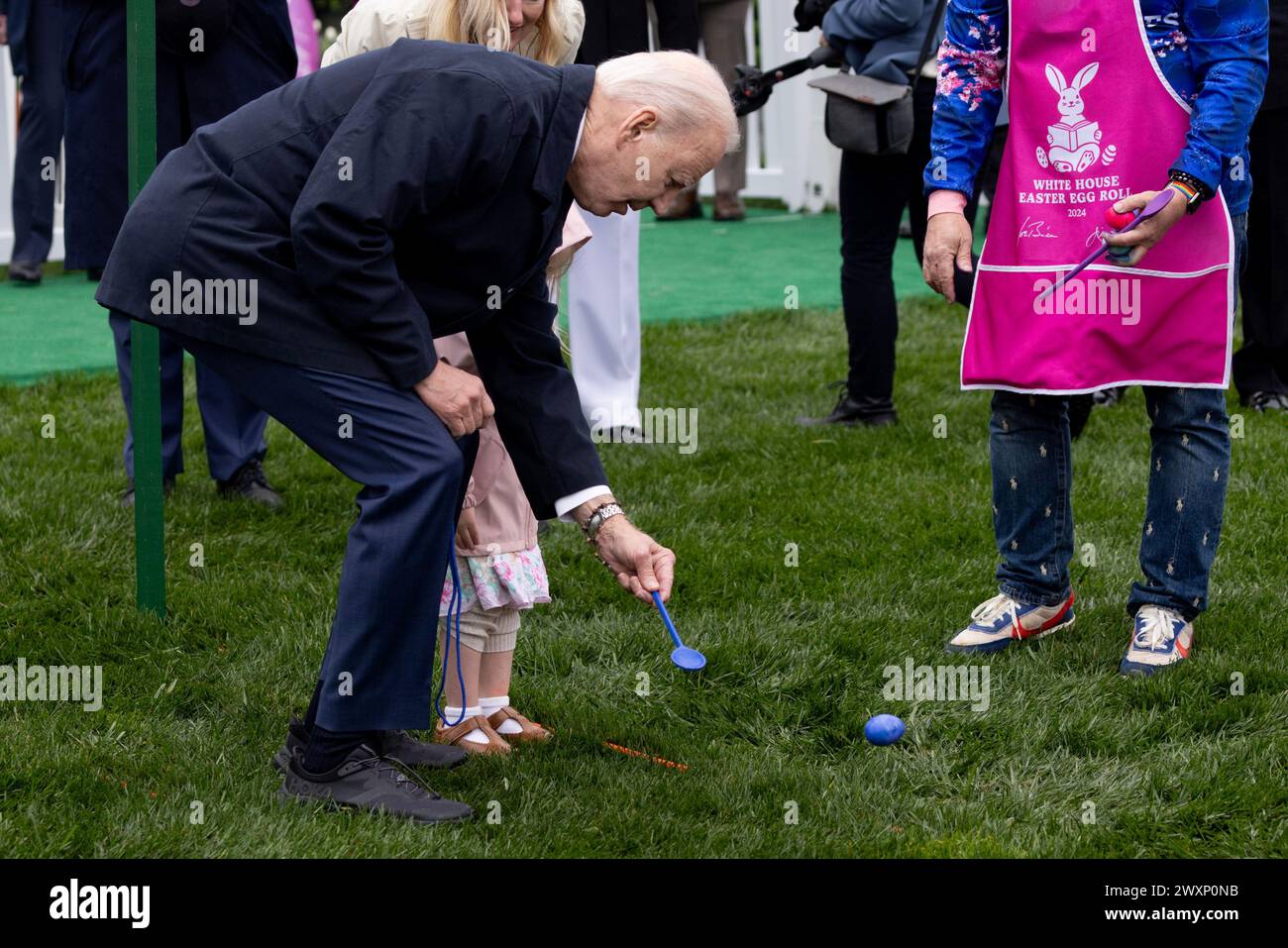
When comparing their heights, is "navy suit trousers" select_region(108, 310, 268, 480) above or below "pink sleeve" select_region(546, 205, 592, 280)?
below

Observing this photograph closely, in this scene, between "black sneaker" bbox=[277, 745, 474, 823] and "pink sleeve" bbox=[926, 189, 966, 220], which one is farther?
"pink sleeve" bbox=[926, 189, 966, 220]

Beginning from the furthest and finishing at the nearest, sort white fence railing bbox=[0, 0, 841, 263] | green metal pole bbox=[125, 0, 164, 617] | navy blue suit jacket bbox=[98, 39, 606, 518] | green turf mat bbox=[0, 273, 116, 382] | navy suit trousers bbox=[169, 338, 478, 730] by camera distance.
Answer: white fence railing bbox=[0, 0, 841, 263] → green turf mat bbox=[0, 273, 116, 382] → green metal pole bbox=[125, 0, 164, 617] → navy suit trousers bbox=[169, 338, 478, 730] → navy blue suit jacket bbox=[98, 39, 606, 518]

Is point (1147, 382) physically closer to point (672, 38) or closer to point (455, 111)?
point (455, 111)

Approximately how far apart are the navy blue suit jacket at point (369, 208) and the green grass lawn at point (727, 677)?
36.0 inches

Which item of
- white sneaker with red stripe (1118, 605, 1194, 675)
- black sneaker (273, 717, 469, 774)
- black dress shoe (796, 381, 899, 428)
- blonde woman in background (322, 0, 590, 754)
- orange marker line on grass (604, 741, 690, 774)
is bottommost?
black dress shoe (796, 381, 899, 428)

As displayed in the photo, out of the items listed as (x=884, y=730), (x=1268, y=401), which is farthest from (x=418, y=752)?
(x=1268, y=401)

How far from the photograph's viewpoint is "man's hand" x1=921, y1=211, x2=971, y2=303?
384cm

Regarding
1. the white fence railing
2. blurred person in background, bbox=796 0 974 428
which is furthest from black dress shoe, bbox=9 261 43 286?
the white fence railing

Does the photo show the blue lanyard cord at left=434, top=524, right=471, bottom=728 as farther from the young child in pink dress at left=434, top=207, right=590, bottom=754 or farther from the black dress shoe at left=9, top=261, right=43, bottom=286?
the black dress shoe at left=9, top=261, right=43, bottom=286

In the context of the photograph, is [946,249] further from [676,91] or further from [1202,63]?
[676,91]

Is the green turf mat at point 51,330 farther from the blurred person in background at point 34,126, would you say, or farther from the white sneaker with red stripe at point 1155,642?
the white sneaker with red stripe at point 1155,642

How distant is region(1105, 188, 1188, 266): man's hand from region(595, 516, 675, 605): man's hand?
127 centimetres

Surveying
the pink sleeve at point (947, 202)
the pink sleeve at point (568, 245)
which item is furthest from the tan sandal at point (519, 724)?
the pink sleeve at point (947, 202)
